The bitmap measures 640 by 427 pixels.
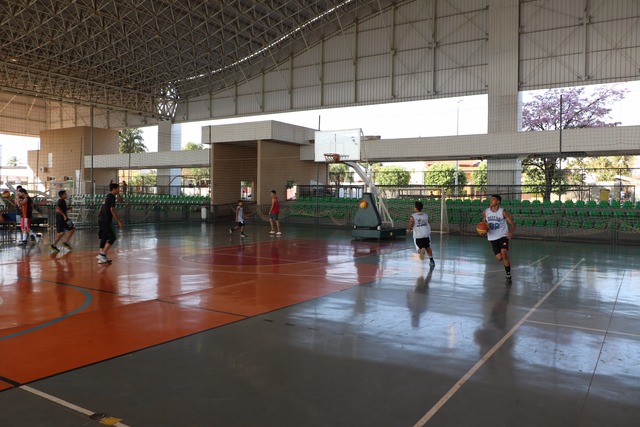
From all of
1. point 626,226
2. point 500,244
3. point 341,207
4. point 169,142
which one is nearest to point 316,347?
point 500,244

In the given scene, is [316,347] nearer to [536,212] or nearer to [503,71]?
Result: [536,212]

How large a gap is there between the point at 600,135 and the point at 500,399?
23.8 meters

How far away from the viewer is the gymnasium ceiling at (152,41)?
31.2 metres

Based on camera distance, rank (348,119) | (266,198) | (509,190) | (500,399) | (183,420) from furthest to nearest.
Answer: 1. (348,119)
2. (266,198)
3. (509,190)
4. (500,399)
5. (183,420)

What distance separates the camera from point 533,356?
516 centimetres

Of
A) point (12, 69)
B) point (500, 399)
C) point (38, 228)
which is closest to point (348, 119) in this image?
point (38, 228)

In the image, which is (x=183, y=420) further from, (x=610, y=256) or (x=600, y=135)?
(x=600, y=135)

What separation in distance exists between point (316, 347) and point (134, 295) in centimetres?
410

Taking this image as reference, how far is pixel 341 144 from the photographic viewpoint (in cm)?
2083

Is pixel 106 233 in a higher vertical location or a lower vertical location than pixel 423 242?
higher

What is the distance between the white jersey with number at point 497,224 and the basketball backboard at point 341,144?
10.4 m

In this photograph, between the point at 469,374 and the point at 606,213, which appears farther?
the point at 606,213

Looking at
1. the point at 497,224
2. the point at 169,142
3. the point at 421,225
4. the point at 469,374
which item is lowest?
the point at 469,374

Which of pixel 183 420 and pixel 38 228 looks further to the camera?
pixel 38 228
